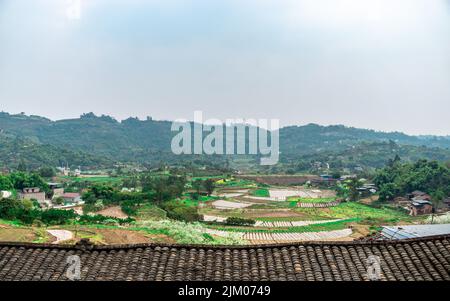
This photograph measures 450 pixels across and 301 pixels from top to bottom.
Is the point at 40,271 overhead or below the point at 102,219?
overhead

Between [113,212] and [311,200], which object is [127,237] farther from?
[311,200]

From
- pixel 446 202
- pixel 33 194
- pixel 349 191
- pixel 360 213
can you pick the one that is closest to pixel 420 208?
pixel 446 202

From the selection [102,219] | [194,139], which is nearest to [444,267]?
[102,219]

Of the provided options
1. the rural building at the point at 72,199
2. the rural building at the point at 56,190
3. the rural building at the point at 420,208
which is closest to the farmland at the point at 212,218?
the rural building at the point at 420,208

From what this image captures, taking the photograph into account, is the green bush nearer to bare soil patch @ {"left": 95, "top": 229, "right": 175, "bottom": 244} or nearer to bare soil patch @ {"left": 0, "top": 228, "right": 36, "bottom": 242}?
bare soil patch @ {"left": 95, "top": 229, "right": 175, "bottom": 244}

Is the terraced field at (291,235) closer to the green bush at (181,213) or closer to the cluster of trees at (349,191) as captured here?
the green bush at (181,213)
